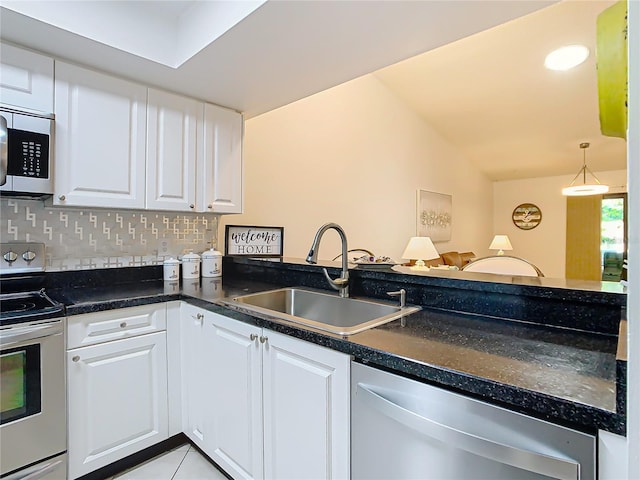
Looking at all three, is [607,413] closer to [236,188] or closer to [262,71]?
[262,71]

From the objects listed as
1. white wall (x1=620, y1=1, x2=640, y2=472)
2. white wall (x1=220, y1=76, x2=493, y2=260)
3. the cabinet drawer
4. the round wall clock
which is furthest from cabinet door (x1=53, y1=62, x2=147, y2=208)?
the round wall clock

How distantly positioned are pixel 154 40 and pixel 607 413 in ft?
7.35

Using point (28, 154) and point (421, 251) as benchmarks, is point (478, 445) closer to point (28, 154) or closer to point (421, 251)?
point (28, 154)

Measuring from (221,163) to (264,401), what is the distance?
1.62m

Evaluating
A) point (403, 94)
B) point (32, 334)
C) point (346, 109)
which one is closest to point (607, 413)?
point (32, 334)

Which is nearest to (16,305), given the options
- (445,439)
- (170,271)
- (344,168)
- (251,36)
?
(170,271)

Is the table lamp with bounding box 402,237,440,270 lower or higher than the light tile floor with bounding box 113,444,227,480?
higher

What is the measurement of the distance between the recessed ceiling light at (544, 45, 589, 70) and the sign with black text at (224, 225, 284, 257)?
132 inches

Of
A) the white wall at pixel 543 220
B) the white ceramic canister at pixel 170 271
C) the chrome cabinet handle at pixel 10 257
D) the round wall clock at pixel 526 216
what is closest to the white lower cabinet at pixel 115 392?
the white ceramic canister at pixel 170 271

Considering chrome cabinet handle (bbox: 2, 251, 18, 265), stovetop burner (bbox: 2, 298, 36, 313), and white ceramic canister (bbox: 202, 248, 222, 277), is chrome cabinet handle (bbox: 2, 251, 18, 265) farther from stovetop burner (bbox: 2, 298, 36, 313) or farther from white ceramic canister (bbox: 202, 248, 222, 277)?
white ceramic canister (bbox: 202, 248, 222, 277)

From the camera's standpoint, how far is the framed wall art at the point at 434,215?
533 centimetres

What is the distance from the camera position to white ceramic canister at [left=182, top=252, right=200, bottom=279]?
2.29 metres

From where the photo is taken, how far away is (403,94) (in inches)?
190

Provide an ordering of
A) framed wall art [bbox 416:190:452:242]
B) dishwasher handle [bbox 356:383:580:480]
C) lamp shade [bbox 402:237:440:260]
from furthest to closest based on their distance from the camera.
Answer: framed wall art [bbox 416:190:452:242]
lamp shade [bbox 402:237:440:260]
dishwasher handle [bbox 356:383:580:480]
